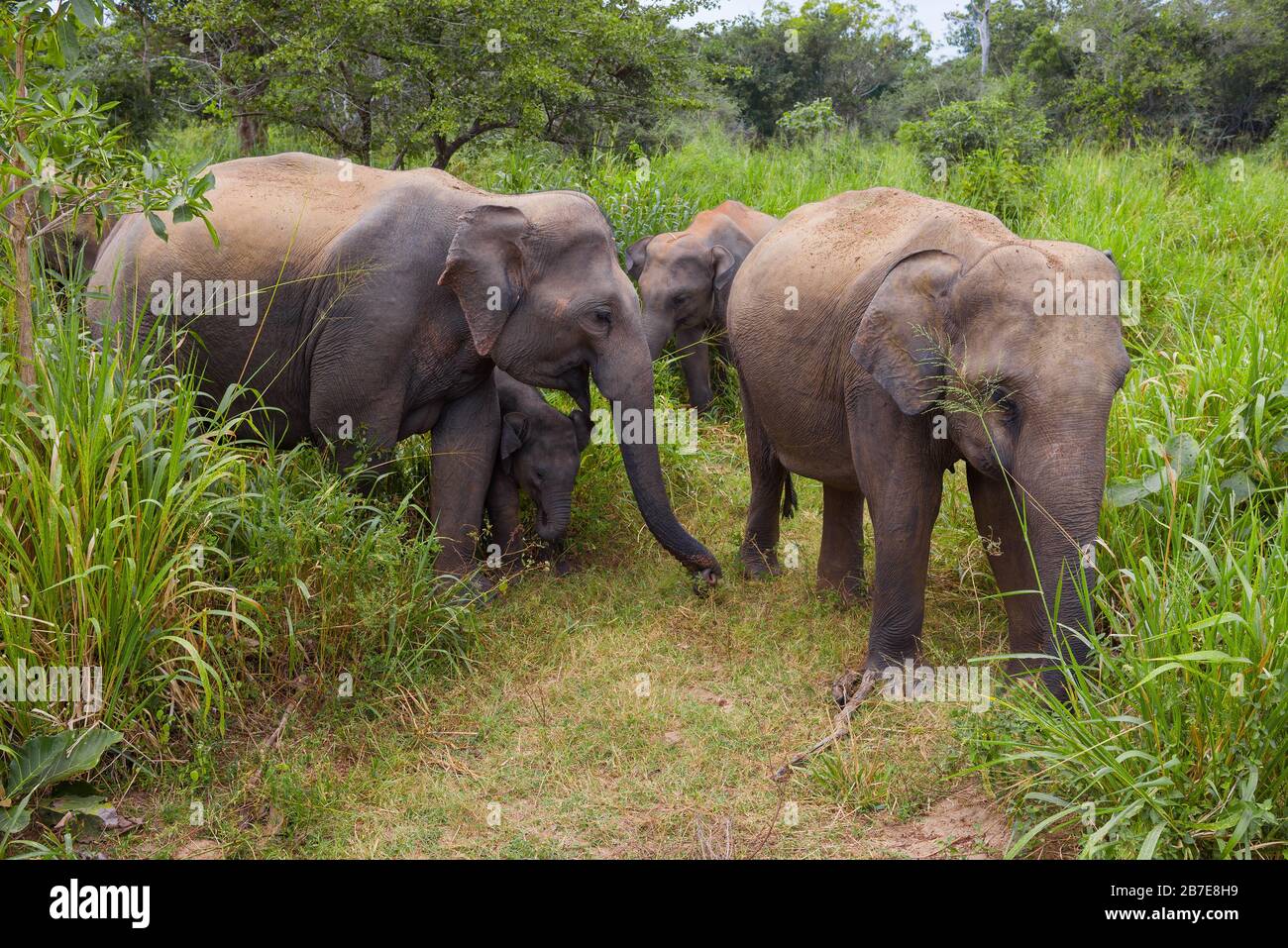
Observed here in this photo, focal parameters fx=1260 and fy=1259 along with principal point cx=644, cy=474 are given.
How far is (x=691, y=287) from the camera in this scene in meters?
10.8

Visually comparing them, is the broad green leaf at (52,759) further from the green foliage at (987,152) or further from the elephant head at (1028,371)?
the green foliage at (987,152)

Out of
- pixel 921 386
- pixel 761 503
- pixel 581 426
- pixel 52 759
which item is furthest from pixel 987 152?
pixel 52 759

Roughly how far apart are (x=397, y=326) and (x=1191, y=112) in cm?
1569

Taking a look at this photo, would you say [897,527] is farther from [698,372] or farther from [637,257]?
[637,257]

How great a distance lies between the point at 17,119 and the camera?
4965 mm

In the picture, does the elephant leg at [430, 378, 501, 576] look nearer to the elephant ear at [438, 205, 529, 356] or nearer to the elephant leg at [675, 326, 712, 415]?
the elephant ear at [438, 205, 529, 356]

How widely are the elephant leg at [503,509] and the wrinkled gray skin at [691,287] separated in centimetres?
319

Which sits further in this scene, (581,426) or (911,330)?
(581,426)

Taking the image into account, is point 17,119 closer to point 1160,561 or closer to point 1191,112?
point 1160,561

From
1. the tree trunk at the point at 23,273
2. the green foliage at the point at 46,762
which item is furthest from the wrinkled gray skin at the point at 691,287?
the green foliage at the point at 46,762

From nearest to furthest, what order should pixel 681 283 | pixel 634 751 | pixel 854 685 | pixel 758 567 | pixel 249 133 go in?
pixel 634 751
pixel 854 685
pixel 758 567
pixel 681 283
pixel 249 133

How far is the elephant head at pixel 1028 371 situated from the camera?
15.8ft

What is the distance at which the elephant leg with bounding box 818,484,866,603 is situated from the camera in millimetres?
7379

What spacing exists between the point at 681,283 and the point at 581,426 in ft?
10.9
